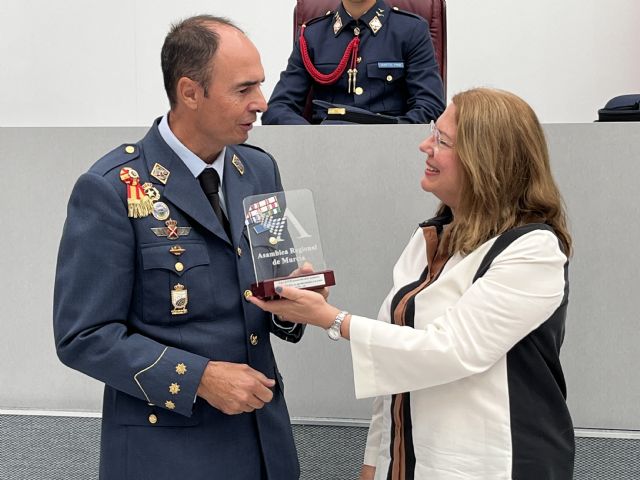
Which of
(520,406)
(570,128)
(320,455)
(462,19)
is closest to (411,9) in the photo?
(570,128)

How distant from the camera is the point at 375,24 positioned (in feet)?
10.2

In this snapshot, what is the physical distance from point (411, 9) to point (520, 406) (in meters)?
2.23

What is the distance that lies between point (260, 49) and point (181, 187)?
3.56 m

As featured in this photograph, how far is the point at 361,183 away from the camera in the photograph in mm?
2533

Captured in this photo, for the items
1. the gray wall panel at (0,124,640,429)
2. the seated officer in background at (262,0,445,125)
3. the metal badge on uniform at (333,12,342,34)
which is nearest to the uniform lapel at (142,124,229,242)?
the gray wall panel at (0,124,640,429)

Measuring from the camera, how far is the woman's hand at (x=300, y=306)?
1.44m

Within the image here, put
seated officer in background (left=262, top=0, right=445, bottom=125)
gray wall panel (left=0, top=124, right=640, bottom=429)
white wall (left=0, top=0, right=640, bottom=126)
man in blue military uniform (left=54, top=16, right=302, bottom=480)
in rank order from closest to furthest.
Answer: man in blue military uniform (left=54, top=16, right=302, bottom=480), gray wall panel (left=0, top=124, right=640, bottom=429), seated officer in background (left=262, top=0, right=445, bottom=125), white wall (left=0, top=0, right=640, bottom=126)

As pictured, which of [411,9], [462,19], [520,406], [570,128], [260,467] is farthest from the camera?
[462,19]

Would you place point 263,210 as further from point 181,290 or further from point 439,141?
point 439,141

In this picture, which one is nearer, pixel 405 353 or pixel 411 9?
pixel 405 353

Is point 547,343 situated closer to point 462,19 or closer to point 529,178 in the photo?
point 529,178

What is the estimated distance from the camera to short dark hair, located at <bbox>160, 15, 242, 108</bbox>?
1.50m

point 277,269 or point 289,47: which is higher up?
point 289,47

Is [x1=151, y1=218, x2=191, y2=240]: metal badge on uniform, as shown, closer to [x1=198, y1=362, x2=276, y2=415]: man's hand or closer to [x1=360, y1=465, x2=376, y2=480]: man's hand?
[x1=198, y1=362, x2=276, y2=415]: man's hand
